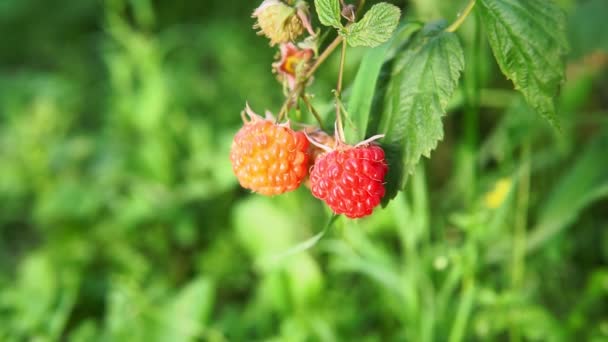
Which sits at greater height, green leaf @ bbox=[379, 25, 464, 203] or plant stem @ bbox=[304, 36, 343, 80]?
plant stem @ bbox=[304, 36, 343, 80]

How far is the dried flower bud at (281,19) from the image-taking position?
0.86 meters

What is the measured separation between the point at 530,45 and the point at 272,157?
366 mm

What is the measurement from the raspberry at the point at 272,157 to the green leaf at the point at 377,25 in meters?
0.16

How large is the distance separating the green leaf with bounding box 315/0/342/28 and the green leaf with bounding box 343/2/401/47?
0.03 metres

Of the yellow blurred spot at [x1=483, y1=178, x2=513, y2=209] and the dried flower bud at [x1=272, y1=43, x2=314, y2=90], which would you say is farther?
the yellow blurred spot at [x1=483, y1=178, x2=513, y2=209]

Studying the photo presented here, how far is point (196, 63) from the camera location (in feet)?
9.94

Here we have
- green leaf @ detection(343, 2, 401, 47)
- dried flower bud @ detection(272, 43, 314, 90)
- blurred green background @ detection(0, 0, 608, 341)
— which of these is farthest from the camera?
blurred green background @ detection(0, 0, 608, 341)

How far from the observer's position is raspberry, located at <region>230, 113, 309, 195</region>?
87 cm

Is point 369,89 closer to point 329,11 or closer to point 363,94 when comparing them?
point 363,94

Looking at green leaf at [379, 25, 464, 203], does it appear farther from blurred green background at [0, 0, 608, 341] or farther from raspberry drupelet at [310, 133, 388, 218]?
blurred green background at [0, 0, 608, 341]

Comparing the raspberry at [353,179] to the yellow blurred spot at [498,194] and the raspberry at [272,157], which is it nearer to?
the raspberry at [272,157]

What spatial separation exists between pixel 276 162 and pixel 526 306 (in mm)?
815

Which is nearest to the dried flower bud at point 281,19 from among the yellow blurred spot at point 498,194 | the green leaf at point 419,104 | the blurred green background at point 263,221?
the green leaf at point 419,104

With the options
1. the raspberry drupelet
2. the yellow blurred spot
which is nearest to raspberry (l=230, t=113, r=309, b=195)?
the raspberry drupelet
